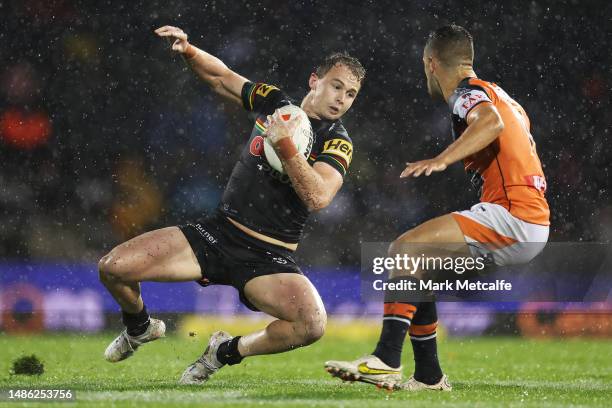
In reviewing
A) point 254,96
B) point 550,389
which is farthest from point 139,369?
point 550,389

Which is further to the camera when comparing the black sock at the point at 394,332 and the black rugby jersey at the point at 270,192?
the black rugby jersey at the point at 270,192

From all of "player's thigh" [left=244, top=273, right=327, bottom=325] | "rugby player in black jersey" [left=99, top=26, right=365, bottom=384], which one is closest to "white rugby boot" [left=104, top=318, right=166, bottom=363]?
"rugby player in black jersey" [left=99, top=26, right=365, bottom=384]

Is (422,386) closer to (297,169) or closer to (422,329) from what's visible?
(422,329)

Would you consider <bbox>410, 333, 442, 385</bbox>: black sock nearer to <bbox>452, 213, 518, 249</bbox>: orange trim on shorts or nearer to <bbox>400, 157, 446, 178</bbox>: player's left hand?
<bbox>452, 213, 518, 249</bbox>: orange trim on shorts

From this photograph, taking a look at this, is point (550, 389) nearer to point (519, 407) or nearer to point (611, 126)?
point (519, 407)

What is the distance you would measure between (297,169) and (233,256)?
0.78m

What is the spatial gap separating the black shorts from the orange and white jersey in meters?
1.25

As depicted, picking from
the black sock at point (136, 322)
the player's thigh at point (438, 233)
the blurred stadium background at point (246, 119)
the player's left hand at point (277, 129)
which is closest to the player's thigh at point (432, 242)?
the player's thigh at point (438, 233)

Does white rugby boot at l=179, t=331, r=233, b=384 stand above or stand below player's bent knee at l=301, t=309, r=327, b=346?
below

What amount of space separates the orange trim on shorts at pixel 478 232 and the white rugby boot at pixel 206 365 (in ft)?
5.36

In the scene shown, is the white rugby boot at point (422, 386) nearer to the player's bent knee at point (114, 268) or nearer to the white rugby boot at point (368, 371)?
the white rugby boot at point (368, 371)

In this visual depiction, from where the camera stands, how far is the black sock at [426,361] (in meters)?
5.09

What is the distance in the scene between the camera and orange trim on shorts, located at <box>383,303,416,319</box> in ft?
15.5

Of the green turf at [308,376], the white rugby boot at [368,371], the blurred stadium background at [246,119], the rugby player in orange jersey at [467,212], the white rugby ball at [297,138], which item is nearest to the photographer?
the white rugby boot at [368,371]
